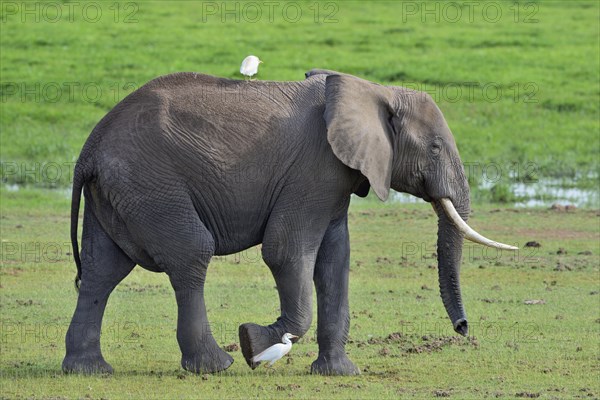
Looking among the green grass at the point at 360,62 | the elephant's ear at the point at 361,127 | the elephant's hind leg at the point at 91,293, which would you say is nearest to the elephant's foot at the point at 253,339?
the elephant's hind leg at the point at 91,293

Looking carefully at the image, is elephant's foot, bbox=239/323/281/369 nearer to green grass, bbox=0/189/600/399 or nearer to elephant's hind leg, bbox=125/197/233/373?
green grass, bbox=0/189/600/399

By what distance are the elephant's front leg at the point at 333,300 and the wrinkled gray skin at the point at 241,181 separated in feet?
0.09

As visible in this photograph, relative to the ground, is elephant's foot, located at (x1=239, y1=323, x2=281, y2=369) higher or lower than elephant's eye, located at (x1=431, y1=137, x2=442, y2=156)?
lower

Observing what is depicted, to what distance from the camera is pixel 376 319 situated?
41.5 ft

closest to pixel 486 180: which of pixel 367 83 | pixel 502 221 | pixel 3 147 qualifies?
pixel 502 221

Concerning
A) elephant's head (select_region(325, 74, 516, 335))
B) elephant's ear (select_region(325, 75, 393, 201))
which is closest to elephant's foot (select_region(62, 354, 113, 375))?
elephant's ear (select_region(325, 75, 393, 201))

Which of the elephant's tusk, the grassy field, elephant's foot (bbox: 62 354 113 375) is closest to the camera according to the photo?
the elephant's tusk

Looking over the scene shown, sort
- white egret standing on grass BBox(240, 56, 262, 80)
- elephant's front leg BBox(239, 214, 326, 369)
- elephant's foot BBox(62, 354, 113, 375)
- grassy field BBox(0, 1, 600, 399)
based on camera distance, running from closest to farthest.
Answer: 1. elephant's front leg BBox(239, 214, 326, 369)
2. elephant's foot BBox(62, 354, 113, 375)
3. grassy field BBox(0, 1, 600, 399)
4. white egret standing on grass BBox(240, 56, 262, 80)

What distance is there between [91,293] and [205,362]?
1.02m

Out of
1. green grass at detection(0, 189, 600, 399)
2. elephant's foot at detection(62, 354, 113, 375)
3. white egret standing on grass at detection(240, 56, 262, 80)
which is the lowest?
green grass at detection(0, 189, 600, 399)

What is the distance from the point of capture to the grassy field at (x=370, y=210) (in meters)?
10.5

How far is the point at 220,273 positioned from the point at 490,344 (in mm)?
4333

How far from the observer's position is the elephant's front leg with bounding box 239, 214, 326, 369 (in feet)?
32.4

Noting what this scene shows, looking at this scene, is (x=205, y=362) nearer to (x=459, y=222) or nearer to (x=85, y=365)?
(x=85, y=365)
